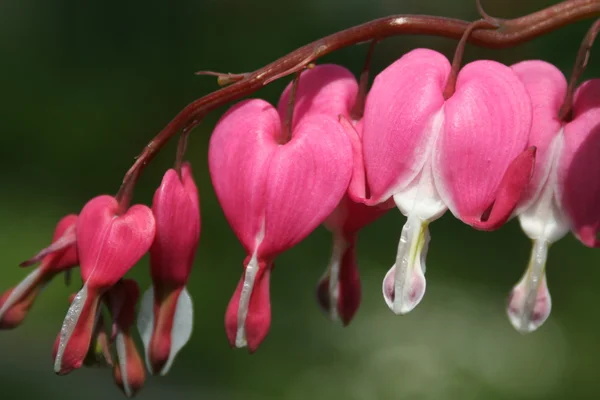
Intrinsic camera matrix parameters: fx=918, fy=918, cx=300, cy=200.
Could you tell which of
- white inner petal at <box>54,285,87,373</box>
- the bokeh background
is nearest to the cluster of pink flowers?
white inner petal at <box>54,285,87,373</box>

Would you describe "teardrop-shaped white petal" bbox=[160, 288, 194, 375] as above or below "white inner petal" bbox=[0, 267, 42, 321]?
below

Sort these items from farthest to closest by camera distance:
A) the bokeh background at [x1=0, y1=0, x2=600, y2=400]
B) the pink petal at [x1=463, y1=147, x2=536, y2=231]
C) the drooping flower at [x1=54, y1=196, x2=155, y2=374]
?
1. the bokeh background at [x1=0, y1=0, x2=600, y2=400]
2. the drooping flower at [x1=54, y1=196, x2=155, y2=374]
3. the pink petal at [x1=463, y1=147, x2=536, y2=231]

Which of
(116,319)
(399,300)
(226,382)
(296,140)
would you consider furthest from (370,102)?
(226,382)

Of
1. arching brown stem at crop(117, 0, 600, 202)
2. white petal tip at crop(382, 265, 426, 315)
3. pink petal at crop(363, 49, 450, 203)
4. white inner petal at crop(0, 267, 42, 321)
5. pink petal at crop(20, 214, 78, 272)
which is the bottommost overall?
white petal tip at crop(382, 265, 426, 315)

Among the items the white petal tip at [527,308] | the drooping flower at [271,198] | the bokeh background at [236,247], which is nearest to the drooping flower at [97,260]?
the drooping flower at [271,198]

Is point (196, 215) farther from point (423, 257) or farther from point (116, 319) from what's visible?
point (423, 257)

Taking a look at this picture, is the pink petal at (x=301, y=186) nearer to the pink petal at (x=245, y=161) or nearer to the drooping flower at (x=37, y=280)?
the pink petal at (x=245, y=161)

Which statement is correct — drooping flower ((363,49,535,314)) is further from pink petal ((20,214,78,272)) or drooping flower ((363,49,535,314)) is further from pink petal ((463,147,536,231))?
pink petal ((20,214,78,272))

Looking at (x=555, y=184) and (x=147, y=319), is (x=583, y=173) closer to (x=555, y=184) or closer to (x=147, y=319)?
(x=555, y=184)
